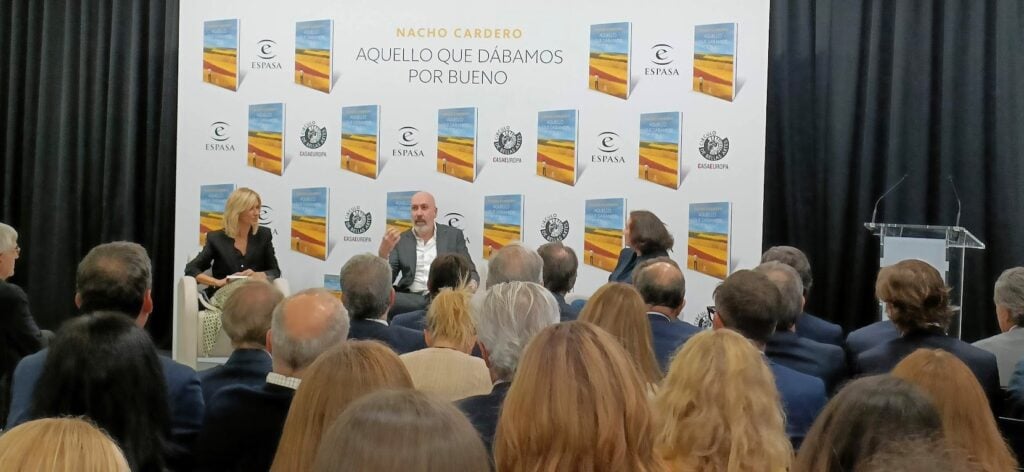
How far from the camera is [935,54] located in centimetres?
→ 744

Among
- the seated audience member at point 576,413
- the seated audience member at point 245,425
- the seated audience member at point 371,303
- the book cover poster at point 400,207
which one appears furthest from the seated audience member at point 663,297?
the book cover poster at point 400,207

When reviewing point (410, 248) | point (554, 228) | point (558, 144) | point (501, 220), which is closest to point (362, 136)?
point (410, 248)

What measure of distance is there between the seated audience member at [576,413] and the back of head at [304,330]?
968 mm

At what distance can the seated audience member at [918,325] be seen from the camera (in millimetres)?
3746

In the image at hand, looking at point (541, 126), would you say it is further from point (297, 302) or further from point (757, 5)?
point (297, 302)

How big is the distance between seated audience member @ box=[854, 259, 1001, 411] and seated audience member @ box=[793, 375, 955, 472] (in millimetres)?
1872

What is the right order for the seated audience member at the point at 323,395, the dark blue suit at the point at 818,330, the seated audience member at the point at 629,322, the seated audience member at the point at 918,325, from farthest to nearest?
the dark blue suit at the point at 818,330 → the seated audience member at the point at 918,325 → the seated audience member at the point at 629,322 → the seated audience member at the point at 323,395

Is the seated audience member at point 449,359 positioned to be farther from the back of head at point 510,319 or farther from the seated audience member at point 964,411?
the seated audience member at point 964,411

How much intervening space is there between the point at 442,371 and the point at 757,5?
436 cm

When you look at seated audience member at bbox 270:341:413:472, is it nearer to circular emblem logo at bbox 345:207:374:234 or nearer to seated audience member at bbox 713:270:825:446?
seated audience member at bbox 713:270:825:446

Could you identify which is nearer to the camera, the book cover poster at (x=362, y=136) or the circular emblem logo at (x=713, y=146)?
the circular emblem logo at (x=713, y=146)

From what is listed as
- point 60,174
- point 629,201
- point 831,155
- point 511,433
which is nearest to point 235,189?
point 60,174

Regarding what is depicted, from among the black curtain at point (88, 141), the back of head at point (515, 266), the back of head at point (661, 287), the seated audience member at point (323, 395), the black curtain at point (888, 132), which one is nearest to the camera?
the seated audience member at point (323, 395)

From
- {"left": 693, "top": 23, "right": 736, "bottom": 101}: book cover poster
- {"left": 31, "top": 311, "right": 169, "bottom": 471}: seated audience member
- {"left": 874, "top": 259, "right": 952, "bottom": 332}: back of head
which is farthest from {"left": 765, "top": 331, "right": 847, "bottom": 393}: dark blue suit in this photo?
{"left": 693, "top": 23, "right": 736, "bottom": 101}: book cover poster
